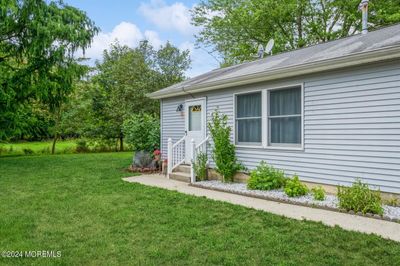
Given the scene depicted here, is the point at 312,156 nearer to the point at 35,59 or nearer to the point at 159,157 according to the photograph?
the point at 159,157

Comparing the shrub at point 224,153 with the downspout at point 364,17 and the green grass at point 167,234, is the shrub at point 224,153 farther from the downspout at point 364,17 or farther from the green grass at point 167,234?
the downspout at point 364,17

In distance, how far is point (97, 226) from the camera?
13.8ft

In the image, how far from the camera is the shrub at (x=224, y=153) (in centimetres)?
710

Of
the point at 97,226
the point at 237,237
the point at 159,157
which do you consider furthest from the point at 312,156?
the point at 159,157

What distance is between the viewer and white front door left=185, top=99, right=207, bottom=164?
8.32 meters

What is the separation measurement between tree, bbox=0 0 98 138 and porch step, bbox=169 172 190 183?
20.5 feet

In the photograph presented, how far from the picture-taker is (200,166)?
766 centimetres

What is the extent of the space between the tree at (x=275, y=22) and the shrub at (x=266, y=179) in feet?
43.3

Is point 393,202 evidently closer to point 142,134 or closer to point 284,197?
point 284,197

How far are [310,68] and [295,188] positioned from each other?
219cm

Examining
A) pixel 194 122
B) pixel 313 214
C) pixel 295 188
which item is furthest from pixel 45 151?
pixel 313 214

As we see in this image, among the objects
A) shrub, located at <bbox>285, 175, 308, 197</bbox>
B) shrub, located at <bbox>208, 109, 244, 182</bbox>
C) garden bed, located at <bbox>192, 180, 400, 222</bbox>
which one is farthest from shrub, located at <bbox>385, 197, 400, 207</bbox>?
shrub, located at <bbox>208, 109, 244, 182</bbox>

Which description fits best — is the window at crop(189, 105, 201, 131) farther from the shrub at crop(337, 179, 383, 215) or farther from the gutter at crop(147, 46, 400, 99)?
the shrub at crop(337, 179, 383, 215)

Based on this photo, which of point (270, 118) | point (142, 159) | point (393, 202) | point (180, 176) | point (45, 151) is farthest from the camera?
point (45, 151)
